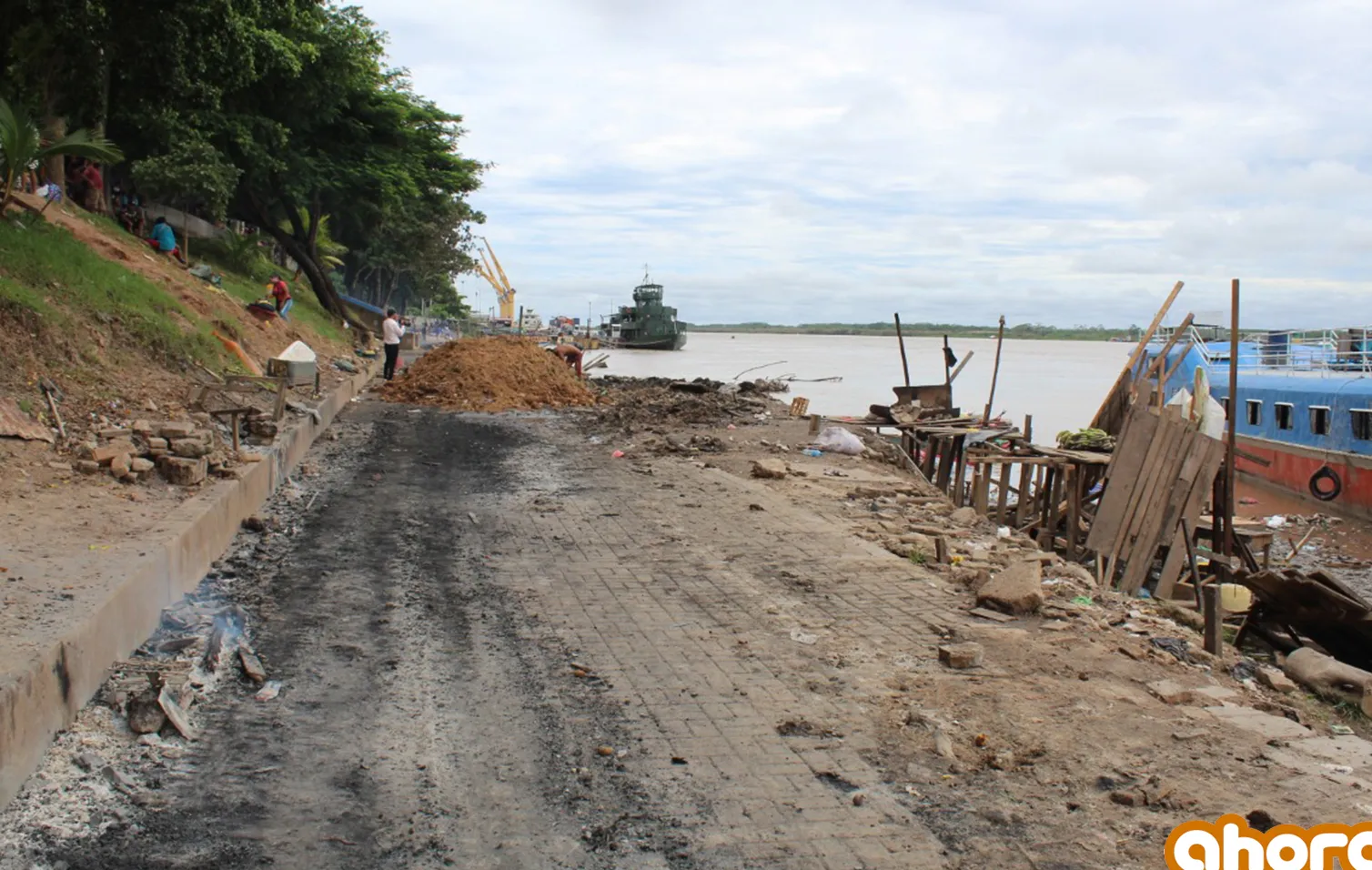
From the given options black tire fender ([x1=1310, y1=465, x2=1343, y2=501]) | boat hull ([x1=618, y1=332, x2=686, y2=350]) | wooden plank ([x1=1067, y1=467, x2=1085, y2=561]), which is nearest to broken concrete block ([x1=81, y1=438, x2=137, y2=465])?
wooden plank ([x1=1067, y1=467, x2=1085, y2=561])

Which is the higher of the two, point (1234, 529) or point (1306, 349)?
point (1306, 349)

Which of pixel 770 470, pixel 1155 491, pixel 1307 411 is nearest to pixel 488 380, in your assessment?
pixel 770 470

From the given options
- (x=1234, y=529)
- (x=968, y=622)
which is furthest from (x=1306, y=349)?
(x=968, y=622)

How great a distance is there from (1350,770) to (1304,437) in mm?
24717

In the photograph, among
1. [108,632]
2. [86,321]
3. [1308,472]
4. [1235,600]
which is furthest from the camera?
[1308,472]

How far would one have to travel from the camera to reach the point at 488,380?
22797 mm

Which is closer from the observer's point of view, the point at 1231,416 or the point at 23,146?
the point at 1231,416

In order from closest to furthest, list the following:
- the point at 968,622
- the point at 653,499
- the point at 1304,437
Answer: the point at 968,622
the point at 653,499
the point at 1304,437

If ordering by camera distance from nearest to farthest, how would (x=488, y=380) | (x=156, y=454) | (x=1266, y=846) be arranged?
(x=1266, y=846) < (x=156, y=454) < (x=488, y=380)

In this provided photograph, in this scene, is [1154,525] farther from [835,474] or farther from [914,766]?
[914,766]

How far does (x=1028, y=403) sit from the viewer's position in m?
50.9

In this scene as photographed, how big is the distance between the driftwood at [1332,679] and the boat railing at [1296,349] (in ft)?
63.4

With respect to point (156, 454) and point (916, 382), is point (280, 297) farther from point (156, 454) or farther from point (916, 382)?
point (916, 382)

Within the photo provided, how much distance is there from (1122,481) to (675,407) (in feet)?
35.0
